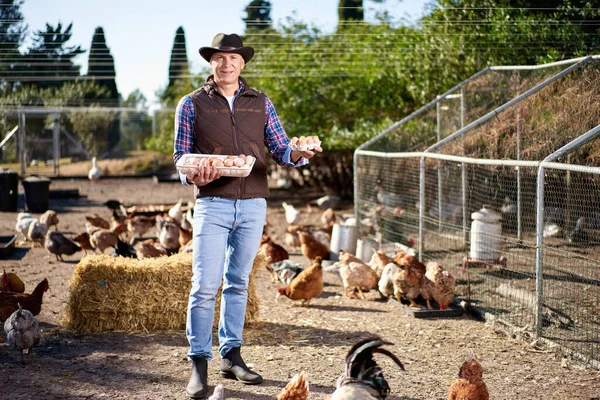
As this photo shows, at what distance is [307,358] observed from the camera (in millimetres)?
4914

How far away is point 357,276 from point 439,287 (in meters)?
1.06

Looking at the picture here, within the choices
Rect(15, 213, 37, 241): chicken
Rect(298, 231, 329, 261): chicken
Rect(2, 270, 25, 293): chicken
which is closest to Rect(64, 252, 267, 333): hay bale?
Rect(2, 270, 25, 293): chicken

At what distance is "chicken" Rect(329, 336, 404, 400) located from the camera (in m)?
2.97

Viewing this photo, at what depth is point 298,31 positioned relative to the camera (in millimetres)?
15703

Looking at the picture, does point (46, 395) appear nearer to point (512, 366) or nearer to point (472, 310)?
point (512, 366)

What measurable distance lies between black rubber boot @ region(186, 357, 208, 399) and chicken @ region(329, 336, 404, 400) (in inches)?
43.3

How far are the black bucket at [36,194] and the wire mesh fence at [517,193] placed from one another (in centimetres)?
723

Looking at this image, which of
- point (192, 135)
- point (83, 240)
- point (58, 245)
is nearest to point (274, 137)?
point (192, 135)

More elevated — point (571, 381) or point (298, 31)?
point (298, 31)

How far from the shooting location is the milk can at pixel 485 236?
301 inches

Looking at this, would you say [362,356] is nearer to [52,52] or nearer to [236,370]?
[236,370]

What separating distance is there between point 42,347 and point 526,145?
5563mm

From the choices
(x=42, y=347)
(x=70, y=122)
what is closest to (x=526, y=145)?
(x=42, y=347)

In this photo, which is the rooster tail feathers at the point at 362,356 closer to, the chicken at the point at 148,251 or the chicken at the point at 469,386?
the chicken at the point at 469,386
